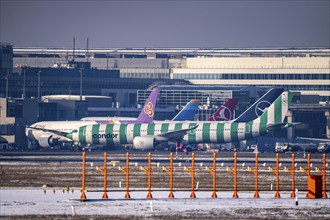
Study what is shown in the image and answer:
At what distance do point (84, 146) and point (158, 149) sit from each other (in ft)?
33.1

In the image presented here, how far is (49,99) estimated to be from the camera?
179 meters

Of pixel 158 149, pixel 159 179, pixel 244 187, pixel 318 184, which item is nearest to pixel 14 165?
A: pixel 159 179

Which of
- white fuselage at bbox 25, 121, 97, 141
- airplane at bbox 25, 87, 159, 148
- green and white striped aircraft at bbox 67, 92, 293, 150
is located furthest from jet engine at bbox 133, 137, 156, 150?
white fuselage at bbox 25, 121, 97, 141

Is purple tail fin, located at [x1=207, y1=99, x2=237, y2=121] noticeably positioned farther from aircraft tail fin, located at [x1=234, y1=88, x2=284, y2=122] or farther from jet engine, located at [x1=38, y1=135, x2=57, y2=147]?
jet engine, located at [x1=38, y1=135, x2=57, y2=147]

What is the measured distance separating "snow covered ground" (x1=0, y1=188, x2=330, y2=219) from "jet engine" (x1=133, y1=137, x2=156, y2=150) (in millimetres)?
72158

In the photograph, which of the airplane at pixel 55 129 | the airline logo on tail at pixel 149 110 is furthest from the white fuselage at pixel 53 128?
the airline logo on tail at pixel 149 110

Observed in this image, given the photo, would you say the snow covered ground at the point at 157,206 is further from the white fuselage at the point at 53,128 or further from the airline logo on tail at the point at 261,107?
the airline logo on tail at the point at 261,107

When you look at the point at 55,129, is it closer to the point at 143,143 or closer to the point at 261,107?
the point at 143,143

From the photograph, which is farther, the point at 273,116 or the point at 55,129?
the point at 55,129

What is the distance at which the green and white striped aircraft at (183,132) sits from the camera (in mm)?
129875

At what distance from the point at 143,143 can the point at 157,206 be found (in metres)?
80.7

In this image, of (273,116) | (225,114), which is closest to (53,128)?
(225,114)

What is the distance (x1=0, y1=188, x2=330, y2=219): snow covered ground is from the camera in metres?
45.5

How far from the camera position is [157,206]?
49.1 m
